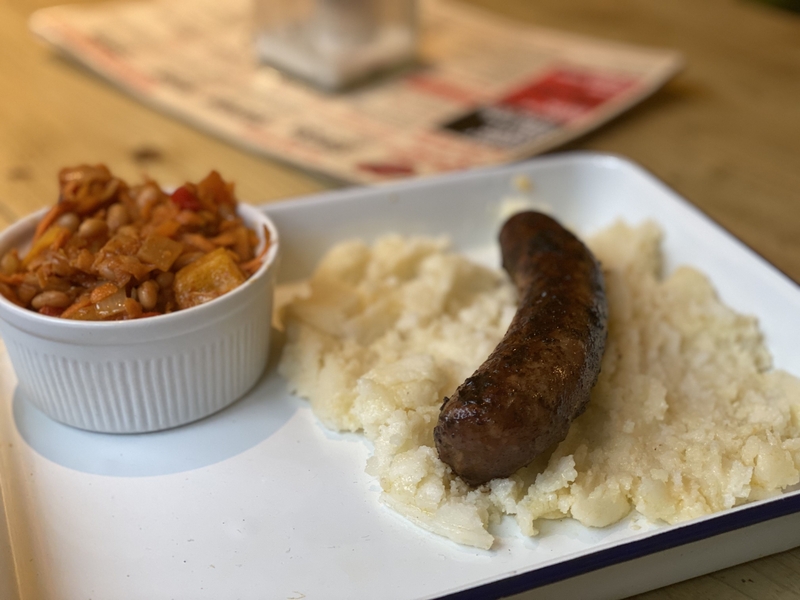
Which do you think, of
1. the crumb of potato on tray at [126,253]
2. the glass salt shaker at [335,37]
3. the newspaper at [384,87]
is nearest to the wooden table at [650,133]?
the newspaper at [384,87]

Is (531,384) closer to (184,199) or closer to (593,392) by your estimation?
(593,392)

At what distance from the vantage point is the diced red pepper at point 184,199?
65.6 inches

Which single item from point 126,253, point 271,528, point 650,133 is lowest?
point 271,528

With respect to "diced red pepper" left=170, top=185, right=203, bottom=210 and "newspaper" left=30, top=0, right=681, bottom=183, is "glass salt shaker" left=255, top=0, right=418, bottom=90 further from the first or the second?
"diced red pepper" left=170, top=185, right=203, bottom=210

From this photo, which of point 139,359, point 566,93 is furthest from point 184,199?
point 566,93

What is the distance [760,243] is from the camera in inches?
94.6

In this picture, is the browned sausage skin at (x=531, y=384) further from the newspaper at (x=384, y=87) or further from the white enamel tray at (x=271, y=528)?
the newspaper at (x=384, y=87)

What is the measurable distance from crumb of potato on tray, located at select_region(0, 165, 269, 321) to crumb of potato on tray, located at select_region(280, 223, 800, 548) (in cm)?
27

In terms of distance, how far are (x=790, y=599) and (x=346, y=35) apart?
8.83 ft

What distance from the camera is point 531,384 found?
128 centimetres

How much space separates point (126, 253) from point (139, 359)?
220mm

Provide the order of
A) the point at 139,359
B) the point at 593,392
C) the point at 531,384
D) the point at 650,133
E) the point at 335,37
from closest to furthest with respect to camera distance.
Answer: the point at 531,384 < the point at 139,359 < the point at 593,392 < the point at 650,133 < the point at 335,37

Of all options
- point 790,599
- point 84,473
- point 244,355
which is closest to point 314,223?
point 244,355

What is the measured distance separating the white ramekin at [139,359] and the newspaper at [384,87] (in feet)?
3.64
